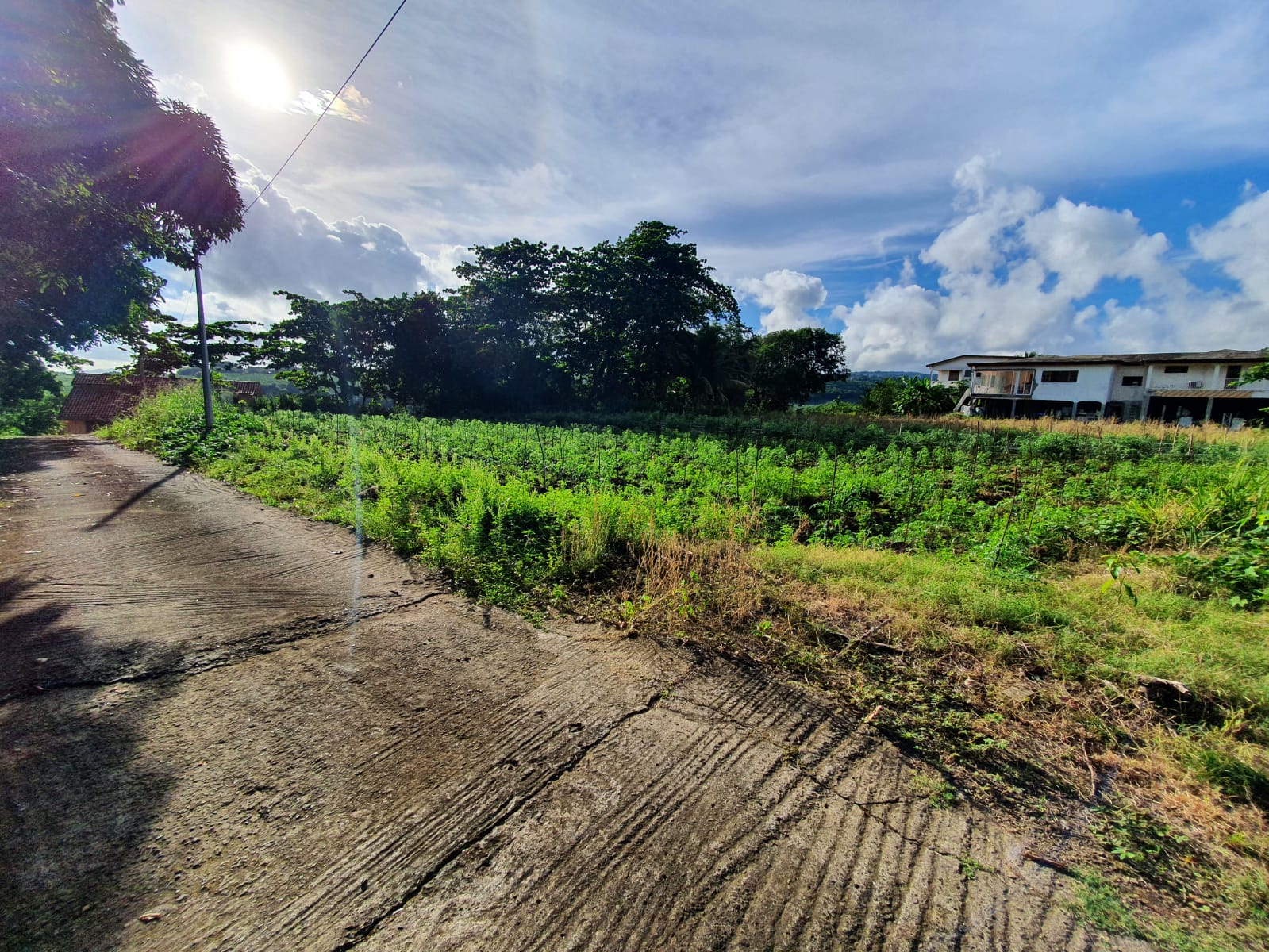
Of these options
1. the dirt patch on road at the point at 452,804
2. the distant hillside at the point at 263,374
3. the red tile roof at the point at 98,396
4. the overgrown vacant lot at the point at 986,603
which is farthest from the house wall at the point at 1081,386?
the red tile roof at the point at 98,396

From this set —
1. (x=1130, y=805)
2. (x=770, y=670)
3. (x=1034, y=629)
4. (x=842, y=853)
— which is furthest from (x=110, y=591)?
(x=1034, y=629)

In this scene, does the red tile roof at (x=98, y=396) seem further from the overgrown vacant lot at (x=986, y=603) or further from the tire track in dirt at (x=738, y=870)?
the tire track in dirt at (x=738, y=870)

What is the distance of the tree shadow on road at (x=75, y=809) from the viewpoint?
5.17 ft

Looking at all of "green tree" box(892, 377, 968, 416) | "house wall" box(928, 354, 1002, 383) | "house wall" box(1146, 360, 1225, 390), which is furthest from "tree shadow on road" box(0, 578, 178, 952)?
"house wall" box(928, 354, 1002, 383)

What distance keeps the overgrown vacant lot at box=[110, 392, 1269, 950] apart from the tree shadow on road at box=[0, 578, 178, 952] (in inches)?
85.6

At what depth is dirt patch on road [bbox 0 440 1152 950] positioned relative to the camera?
5.32ft

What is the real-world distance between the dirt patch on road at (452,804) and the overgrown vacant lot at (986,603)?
1.04ft

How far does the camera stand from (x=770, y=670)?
309 cm

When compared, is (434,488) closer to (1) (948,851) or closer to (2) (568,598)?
(2) (568,598)

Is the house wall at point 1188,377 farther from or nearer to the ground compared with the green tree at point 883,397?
farther from the ground

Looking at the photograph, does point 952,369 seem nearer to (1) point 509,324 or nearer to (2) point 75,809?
(1) point 509,324

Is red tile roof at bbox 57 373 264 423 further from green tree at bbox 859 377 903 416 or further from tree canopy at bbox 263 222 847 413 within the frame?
green tree at bbox 859 377 903 416

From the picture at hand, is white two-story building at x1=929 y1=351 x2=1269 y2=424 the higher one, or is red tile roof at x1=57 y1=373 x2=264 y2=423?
white two-story building at x1=929 y1=351 x2=1269 y2=424

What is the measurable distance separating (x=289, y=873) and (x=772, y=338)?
47.3m
